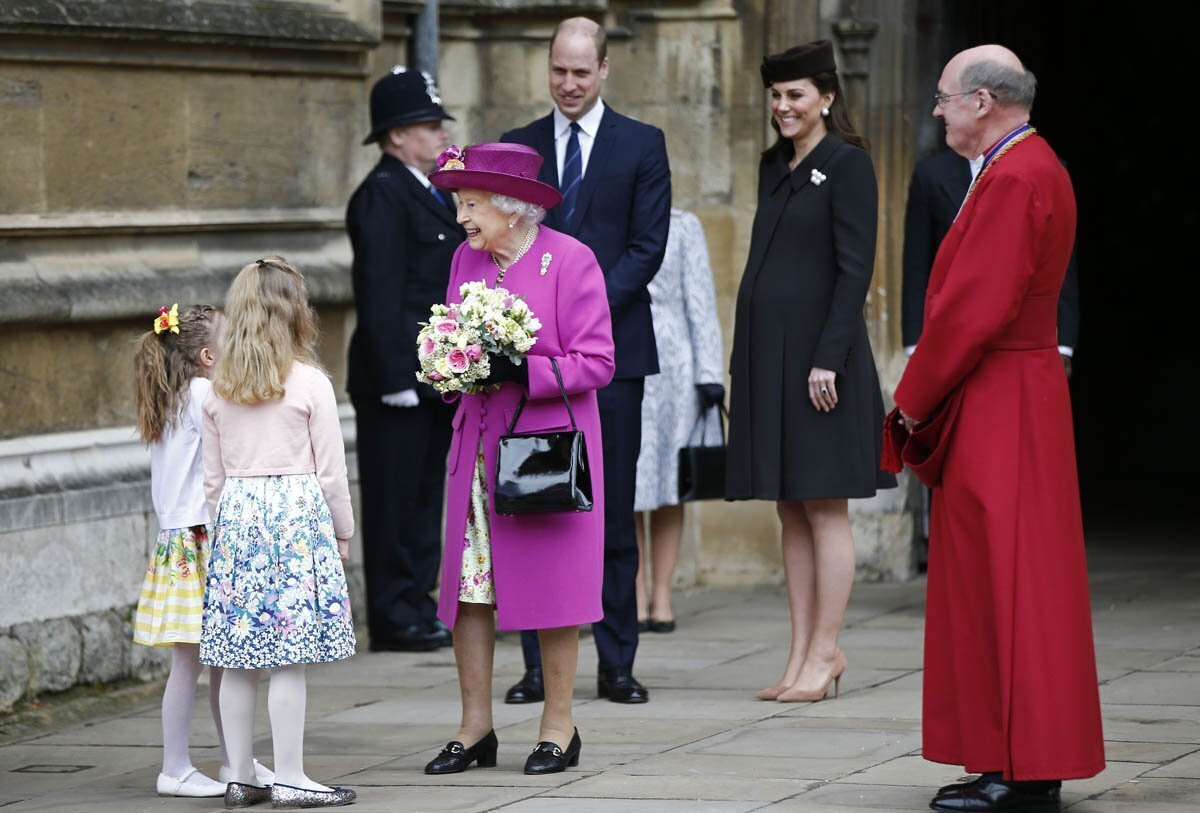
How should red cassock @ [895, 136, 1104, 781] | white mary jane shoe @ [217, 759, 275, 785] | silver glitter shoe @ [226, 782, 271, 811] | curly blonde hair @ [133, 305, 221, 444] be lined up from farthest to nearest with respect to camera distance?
1. curly blonde hair @ [133, 305, 221, 444]
2. white mary jane shoe @ [217, 759, 275, 785]
3. silver glitter shoe @ [226, 782, 271, 811]
4. red cassock @ [895, 136, 1104, 781]

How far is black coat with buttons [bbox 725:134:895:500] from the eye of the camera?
7.28m

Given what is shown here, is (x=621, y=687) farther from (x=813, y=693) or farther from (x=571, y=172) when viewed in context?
(x=571, y=172)

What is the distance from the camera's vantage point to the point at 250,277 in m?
5.98

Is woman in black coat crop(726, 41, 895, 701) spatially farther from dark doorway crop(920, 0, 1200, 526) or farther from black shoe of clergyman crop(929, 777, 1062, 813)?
dark doorway crop(920, 0, 1200, 526)

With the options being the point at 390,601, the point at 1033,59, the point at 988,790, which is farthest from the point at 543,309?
the point at 1033,59

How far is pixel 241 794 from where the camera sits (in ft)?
19.5

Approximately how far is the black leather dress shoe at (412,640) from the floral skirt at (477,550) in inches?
104

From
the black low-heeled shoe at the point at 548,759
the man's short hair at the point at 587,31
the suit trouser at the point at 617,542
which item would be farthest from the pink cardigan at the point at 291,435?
the man's short hair at the point at 587,31

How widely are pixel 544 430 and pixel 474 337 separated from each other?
1.23 feet

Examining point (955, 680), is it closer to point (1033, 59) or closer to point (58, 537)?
point (58, 537)

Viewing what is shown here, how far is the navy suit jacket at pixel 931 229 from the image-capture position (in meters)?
8.83

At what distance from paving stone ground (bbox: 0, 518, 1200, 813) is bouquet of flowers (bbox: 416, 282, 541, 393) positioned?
1086mm

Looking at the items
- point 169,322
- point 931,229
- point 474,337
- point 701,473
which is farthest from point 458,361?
point 931,229

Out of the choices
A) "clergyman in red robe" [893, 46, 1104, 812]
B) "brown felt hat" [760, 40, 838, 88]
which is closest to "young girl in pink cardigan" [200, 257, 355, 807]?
"clergyman in red robe" [893, 46, 1104, 812]
